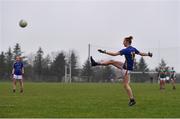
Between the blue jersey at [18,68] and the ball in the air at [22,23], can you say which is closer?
the ball in the air at [22,23]

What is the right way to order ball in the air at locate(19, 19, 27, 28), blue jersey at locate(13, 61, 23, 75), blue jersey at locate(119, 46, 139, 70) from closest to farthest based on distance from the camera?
blue jersey at locate(119, 46, 139, 70) < ball in the air at locate(19, 19, 27, 28) < blue jersey at locate(13, 61, 23, 75)

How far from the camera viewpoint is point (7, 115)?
36.7 feet

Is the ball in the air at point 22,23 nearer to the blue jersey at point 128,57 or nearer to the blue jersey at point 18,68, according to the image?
the blue jersey at point 18,68

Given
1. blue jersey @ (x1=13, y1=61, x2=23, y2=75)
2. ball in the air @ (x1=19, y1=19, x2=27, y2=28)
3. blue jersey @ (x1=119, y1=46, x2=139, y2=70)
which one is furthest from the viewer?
blue jersey @ (x1=13, y1=61, x2=23, y2=75)

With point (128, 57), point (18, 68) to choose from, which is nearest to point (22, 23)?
point (18, 68)

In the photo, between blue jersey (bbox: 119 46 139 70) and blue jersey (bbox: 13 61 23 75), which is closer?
blue jersey (bbox: 119 46 139 70)

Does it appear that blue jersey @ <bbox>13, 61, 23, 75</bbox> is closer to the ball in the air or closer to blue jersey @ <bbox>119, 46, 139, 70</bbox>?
the ball in the air

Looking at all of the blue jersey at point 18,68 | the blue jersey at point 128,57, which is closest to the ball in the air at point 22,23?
the blue jersey at point 18,68

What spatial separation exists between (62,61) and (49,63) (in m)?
6.81

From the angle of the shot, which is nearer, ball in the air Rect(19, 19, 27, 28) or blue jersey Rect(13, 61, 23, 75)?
ball in the air Rect(19, 19, 27, 28)

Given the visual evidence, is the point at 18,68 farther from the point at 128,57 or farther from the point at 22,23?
the point at 128,57

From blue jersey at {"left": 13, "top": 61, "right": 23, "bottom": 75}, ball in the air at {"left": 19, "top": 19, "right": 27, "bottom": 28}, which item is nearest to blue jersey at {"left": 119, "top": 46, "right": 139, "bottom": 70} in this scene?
ball in the air at {"left": 19, "top": 19, "right": 27, "bottom": 28}

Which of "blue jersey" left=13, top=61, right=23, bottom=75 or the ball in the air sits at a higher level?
the ball in the air

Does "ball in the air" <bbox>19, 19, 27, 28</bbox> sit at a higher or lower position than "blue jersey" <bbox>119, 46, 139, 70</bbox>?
higher
